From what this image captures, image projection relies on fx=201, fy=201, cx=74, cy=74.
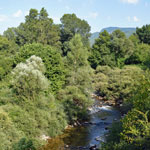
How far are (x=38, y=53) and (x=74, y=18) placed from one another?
132 ft

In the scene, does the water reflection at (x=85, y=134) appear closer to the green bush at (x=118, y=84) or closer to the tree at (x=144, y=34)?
the green bush at (x=118, y=84)

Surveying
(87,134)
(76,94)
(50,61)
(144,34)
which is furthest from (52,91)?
(144,34)

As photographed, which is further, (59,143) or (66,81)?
(66,81)

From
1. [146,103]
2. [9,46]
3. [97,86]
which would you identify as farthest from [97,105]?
[9,46]

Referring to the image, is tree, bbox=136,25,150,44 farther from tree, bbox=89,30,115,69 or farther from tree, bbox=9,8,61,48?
tree, bbox=9,8,61,48

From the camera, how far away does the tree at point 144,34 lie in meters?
84.6

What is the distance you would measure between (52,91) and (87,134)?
963cm

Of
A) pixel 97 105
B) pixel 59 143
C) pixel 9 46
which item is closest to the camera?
pixel 59 143

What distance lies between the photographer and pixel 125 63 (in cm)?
6988

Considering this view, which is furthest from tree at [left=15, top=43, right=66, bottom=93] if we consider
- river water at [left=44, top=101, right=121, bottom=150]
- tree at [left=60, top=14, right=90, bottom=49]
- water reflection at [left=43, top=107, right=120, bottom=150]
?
tree at [left=60, top=14, right=90, bottom=49]

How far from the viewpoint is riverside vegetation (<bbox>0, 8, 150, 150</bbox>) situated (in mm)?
15062

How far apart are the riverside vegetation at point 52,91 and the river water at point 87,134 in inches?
47.0

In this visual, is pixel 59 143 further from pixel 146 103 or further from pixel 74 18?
pixel 74 18

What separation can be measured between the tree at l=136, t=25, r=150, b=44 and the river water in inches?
2306
